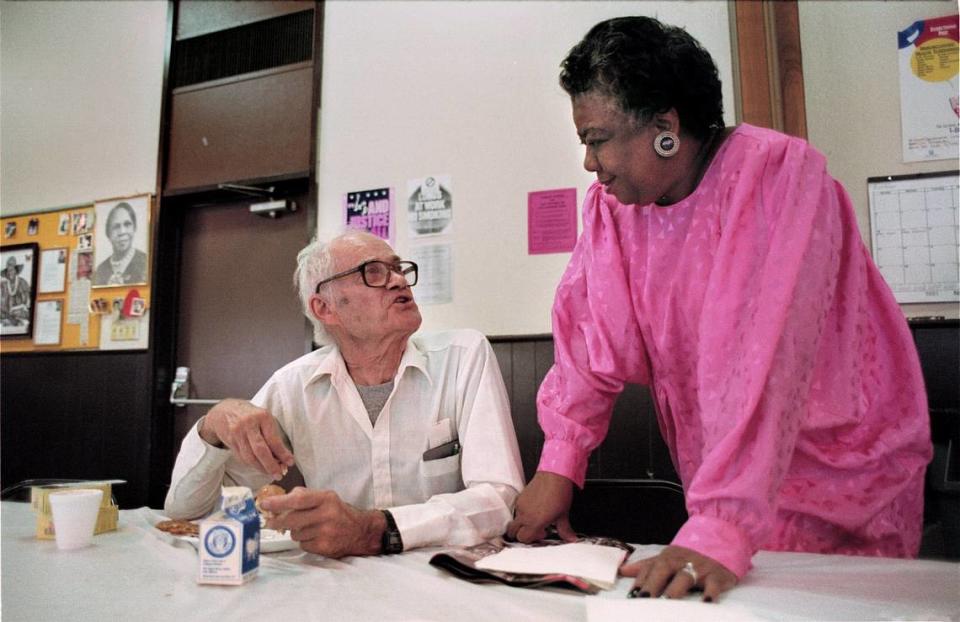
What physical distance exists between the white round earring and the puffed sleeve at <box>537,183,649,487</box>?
0.19m

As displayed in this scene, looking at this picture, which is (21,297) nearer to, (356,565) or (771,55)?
(356,565)

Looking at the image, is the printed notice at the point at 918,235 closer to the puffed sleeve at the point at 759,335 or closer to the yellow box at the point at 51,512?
the puffed sleeve at the point at 759,335

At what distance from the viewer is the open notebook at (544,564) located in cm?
69

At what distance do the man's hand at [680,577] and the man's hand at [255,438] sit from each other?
1.84 feet

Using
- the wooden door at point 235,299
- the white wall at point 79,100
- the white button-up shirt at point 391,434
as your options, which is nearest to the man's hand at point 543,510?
the white button-up shirt at point 391,434

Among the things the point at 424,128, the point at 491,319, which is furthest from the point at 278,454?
the point at 424,128

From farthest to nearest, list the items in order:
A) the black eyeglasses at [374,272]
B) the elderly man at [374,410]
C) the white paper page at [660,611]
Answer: the black eyeglasses at [374,272] < the elderly man at [374,410] < the white paper page at [660,611]

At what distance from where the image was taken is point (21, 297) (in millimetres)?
1552

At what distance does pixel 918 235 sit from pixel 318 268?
1.71 metres

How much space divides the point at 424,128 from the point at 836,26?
4.45 ft

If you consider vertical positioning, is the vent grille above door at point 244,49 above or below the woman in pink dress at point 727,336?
above

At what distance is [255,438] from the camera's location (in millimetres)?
971

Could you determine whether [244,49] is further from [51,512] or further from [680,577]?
[680,577]

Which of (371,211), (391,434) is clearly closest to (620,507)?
(391,434)
